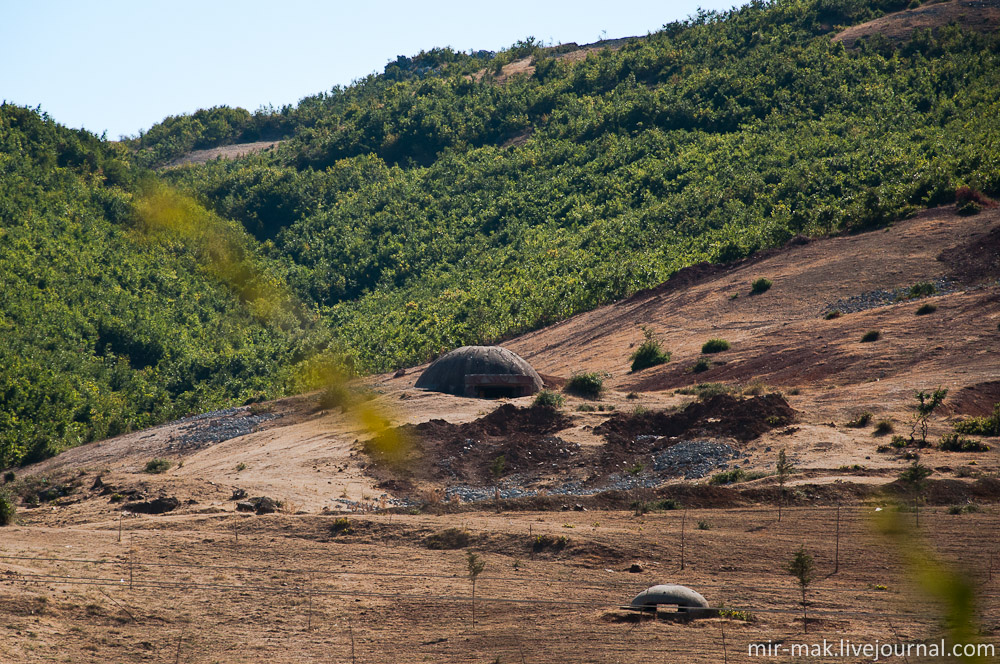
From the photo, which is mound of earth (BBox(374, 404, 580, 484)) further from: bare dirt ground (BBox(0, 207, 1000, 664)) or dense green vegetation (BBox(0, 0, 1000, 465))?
dense green vegetation (BBox(0, 0, 1000, 465))

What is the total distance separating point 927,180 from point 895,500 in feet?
121

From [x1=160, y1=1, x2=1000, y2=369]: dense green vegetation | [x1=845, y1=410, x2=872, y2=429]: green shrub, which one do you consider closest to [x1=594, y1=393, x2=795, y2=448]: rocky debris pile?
[x1=845, y1=410, x2=872, y2=429]: green shrub

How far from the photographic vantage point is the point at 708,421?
29.9 meters

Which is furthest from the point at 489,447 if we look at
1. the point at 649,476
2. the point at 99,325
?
the point at 99,325

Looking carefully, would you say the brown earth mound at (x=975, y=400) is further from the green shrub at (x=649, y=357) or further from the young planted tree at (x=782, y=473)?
the green shrub at (x=649, y=357)

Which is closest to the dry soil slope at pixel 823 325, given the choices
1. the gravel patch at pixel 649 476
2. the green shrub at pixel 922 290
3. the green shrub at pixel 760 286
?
the green shrub at pixel 760 286

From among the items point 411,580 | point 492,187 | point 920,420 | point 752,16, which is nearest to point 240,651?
point 411,580

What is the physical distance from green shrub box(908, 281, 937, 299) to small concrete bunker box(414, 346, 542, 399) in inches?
655

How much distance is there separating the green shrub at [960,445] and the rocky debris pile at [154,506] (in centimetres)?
1978

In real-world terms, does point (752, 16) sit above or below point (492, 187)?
above

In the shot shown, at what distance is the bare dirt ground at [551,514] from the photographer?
48.1 ft

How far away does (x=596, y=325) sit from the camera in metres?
52.0

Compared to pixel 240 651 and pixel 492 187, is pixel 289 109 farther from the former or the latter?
pixel 240 651

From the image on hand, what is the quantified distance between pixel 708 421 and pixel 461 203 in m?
56.5
